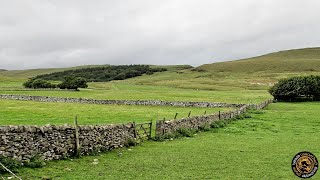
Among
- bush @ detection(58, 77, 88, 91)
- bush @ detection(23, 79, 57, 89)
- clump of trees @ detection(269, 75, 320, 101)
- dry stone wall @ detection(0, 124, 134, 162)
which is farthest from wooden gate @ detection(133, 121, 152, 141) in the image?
bush @ detection(23, 79, 57, 89)

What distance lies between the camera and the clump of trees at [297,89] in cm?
8475

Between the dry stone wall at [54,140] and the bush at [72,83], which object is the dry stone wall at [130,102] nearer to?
the bush at [72,83]

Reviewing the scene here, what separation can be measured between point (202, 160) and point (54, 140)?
780cm

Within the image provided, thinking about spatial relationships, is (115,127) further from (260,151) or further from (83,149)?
(260,151)

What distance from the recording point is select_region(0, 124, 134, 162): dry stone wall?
15912mm

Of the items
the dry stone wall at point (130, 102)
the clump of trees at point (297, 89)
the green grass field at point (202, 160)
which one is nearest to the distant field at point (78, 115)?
the green grass field at point (202, 160)

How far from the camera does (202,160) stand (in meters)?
20.7

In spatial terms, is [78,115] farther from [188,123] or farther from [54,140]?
[54,140]

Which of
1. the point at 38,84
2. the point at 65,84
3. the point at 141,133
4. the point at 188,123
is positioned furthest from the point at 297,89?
the point at 38,84

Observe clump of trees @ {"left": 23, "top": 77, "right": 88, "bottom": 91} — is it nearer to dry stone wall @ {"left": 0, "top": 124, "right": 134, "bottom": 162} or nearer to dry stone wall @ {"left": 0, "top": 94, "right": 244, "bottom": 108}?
dry stone wall @ {"left": 0, "top": 94, "right": 244, "bottom": 108}

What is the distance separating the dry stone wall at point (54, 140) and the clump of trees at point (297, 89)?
222 feet

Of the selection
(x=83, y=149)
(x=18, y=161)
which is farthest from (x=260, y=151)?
(x=18, y=161)

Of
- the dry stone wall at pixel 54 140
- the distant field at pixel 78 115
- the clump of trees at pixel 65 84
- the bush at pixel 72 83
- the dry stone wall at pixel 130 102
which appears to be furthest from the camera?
the clump of trees at pixel 65 84

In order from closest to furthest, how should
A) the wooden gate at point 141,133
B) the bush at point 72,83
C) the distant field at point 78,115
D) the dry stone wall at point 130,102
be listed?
the wooden gate at point 141,133 → the distant field at point 78,115 → the dry stone wall at point 130,102 → the bush at point 72,83
